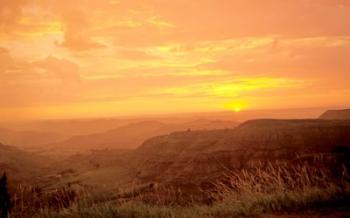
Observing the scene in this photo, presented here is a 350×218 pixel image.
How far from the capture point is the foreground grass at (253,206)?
7.55 m

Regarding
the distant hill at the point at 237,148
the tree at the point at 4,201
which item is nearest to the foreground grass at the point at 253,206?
the tree at the point at 4,201

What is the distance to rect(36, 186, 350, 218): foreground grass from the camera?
7551mm

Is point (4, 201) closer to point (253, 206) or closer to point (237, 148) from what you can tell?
point (253, 206)

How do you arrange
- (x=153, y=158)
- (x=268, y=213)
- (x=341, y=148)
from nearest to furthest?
(x=268, y=213) → (x=341, y=148) → (x=153, y=158)

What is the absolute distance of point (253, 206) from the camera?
7738mm

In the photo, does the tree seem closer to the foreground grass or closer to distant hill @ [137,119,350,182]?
the foreground grass

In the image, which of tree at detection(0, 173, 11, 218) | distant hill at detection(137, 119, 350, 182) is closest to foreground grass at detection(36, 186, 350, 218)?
tree at detection(0, 173, 11, 218)

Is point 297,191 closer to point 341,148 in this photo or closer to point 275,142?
point 341,148

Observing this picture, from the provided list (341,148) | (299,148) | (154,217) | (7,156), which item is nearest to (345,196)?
(154,217)

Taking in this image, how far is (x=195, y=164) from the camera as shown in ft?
236

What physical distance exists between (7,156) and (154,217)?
4601 inches

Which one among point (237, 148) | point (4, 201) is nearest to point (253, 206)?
point (4, 201)

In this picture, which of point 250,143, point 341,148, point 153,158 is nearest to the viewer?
point 341,148

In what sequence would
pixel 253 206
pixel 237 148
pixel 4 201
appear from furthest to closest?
1. pixel 237 148
2. pixel 4 201
3. pixel 253 206
